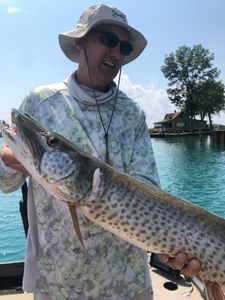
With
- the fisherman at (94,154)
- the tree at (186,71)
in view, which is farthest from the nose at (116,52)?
the tree at (186,71)

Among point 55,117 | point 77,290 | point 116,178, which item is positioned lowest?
point 77,290

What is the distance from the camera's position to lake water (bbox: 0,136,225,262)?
16109 mm

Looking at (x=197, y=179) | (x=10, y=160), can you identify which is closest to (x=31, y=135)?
(x=10, y=160)

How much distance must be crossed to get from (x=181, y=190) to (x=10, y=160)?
24.5 m

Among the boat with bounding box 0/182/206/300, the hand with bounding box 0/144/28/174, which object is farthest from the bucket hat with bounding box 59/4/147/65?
the boat with bounding box 0/182/206/300

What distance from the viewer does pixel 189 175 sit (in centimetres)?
3403

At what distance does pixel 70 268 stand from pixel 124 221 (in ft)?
1.94

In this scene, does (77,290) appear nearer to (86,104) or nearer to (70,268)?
(70,268)

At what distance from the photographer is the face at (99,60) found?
11.3 ft

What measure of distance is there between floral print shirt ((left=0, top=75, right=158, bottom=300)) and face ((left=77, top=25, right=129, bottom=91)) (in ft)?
0.36

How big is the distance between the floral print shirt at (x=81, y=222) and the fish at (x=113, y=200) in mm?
300

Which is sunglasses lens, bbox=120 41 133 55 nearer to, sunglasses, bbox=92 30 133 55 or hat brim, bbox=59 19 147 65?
sunglasses, bbox=92 30 133 55

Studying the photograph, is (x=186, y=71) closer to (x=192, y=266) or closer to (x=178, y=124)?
(x=178, y=124)

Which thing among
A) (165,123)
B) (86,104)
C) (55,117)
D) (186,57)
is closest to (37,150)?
(55,117)
